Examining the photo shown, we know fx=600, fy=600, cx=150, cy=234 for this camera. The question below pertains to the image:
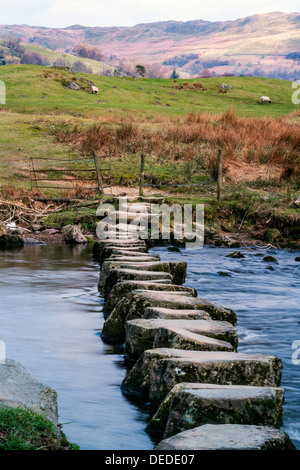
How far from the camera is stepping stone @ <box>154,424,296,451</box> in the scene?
12.9ft

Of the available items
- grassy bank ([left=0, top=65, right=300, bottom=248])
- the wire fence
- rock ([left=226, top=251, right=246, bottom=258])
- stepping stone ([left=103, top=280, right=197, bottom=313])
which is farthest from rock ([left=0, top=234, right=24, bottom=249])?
stepping stone ([left=103, top=280, right=197, bottom=313])

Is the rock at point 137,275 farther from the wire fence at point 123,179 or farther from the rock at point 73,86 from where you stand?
the rock at point 73,86

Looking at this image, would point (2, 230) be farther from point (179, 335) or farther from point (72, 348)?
point (179, 335)

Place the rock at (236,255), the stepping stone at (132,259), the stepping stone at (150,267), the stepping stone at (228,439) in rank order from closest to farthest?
1. the stepping stone at (228,439)
2. the stepping stone at (150,267)
3. the stepping stone at (132,259)
4. the rock at (236,255)

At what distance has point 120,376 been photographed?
696 centimetres

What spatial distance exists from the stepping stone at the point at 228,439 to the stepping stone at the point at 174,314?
2780mm

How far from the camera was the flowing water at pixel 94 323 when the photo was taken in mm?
5824

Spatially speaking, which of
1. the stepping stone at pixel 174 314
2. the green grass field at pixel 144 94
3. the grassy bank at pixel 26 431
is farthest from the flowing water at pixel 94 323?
the green grass field at pixel 144 94

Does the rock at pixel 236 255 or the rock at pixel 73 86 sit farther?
the rock at pixel 73 86

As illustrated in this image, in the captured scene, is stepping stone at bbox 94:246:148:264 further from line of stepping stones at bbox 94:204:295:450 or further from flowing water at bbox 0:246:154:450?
line of stepping stones at bbox 94:204:295:450

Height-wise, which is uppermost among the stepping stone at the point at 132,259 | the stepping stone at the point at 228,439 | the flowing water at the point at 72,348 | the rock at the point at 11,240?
the stepping stone at the point at 228,439

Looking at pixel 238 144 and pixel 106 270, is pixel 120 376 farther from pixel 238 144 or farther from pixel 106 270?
pixel 238 144
